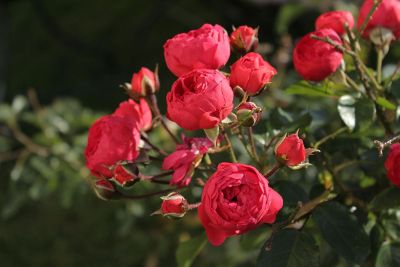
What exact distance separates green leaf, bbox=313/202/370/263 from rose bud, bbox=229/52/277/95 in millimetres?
184

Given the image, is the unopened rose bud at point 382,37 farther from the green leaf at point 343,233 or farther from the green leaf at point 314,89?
the green leaf at point 343,233

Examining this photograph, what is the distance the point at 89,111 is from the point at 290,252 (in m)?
1.66

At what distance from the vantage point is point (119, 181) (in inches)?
31.5

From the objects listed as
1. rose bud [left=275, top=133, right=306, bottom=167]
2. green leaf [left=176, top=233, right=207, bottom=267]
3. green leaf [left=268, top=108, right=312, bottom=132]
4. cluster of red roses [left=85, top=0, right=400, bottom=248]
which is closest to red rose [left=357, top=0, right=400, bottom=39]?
cluster of red roses [left=85, top=0, right=400, bottom=248]

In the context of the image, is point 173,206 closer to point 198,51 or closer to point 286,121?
point 198,51

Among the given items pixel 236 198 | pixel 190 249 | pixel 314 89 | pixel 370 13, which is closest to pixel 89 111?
pixel 190 249

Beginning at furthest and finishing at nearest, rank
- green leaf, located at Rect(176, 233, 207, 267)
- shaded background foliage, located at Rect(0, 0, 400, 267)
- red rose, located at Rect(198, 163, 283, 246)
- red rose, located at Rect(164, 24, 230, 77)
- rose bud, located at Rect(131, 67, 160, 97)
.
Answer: shaded background foliage, located at Rect(0, 0, 400, 267)
green leaf, located at Rect(176, 233, 207, 267)
rose bud, located at Rect(131, 67, 160, 97)
red rose, located at Rect(164, 24, 230, 77)
red rose, located at Rect(198, 163, 283, 246)

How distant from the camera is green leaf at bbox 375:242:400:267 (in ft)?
2.85

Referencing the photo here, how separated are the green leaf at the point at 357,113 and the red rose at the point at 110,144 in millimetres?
274

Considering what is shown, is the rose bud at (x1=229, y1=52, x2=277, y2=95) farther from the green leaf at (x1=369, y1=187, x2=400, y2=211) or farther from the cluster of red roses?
the green leaf at (x1=369, y1=187, x2=400, y2=211)

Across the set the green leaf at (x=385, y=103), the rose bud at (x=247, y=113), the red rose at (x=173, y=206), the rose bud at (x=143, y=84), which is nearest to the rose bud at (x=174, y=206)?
the red rose at (x=173, y=206)

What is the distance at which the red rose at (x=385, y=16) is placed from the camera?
0.91 metres

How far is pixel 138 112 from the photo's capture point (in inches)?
34.5

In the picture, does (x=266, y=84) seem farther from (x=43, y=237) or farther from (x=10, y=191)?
(x=43, y=237)
